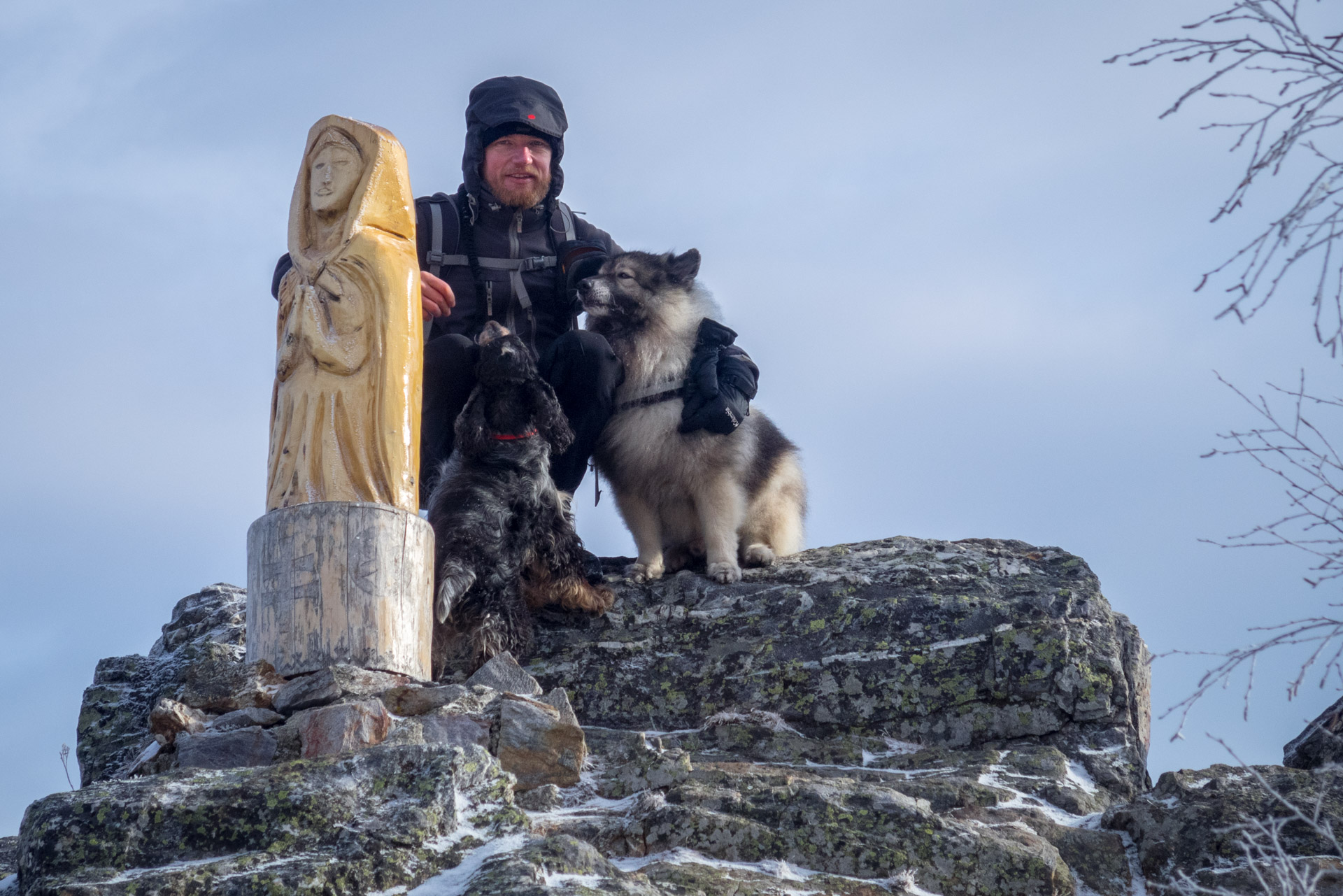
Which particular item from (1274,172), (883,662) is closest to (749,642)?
(883,662)

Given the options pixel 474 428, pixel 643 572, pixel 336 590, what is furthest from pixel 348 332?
pixel 643 572

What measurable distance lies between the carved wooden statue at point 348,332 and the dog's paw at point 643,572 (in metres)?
1.79

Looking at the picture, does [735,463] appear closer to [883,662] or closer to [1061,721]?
[883,662]

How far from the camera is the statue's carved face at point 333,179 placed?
570 centimetres

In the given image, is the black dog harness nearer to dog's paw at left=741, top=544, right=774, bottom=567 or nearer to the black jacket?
the black jacket

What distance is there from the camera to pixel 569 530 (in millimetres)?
6363

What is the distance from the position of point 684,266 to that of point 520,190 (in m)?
Result: 1.07

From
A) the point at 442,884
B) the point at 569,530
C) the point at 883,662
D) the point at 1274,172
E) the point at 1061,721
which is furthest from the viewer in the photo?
the point at 569,530

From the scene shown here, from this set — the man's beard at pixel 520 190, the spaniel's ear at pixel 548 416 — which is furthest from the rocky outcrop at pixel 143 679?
the man's beard at pixel 520 190

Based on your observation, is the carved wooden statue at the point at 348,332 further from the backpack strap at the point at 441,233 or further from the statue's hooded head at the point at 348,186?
the backpack strap at the point at 441,233

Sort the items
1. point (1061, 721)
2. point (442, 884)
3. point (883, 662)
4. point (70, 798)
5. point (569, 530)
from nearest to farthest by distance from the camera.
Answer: point (442, 884)
point (70, 798)
point (1061, 721)
point (883, 662)
point (569, 530)

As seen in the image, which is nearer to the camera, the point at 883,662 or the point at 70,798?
the point at 70,798

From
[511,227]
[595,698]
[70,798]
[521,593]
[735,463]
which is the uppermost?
[511,227]

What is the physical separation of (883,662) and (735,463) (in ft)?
5.00
